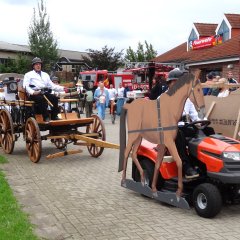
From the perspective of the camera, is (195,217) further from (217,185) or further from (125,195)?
(125,195)

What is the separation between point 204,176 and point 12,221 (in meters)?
2.52

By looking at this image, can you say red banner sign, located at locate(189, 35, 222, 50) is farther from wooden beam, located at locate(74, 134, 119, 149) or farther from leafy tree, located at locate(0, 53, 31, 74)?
leafy tree, located at locate(0, 53, 31, 74)

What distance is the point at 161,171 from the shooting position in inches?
249

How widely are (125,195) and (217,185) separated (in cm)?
160

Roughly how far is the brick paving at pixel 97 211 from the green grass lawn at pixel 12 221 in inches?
5.5

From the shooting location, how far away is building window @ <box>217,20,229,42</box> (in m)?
29.8

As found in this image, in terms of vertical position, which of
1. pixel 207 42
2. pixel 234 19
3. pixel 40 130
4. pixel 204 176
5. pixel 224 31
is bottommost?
pixel 204 176

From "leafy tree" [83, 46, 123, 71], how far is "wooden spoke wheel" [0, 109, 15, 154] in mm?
33245

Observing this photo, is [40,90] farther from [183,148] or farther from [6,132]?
[183,148]

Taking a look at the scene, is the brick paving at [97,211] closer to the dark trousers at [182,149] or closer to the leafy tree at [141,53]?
the dark trousers at [182,149]

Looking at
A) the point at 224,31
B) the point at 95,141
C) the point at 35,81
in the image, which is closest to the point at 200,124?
the point at 95,141

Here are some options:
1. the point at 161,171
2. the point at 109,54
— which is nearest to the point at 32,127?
the point at 161,171

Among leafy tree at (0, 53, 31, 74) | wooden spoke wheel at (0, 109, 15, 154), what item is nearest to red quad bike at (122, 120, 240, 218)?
wooden spoke wheel at (0, 109, 15, 154)

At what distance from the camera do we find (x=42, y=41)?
49219mm
